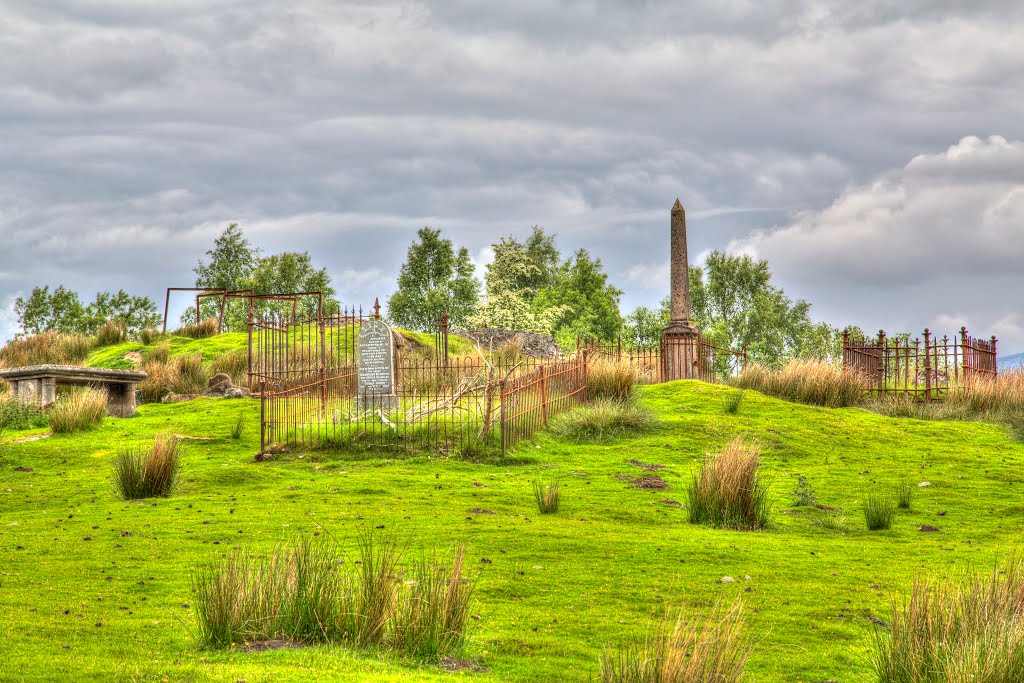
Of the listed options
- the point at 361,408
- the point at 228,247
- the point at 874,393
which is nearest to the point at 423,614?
the point at 361,408

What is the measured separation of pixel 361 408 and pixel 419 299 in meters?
41.2

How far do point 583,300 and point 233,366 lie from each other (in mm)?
33880

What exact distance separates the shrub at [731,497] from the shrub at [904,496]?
7.18 ft

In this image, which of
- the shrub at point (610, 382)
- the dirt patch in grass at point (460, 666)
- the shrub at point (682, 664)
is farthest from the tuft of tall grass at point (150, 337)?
the shrub at point (682, 664)

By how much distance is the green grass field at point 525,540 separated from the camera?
6141 mm

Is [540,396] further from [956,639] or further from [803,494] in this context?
[956,639]

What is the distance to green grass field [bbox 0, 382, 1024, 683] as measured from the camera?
6.14 meters

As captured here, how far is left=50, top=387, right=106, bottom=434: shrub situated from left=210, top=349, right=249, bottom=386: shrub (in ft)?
24.0

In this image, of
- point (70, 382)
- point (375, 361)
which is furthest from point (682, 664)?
point (70, 382)

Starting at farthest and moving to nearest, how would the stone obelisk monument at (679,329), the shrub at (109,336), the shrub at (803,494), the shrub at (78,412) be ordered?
the shrub at (109,336), the stone obelisk monument at (679,329), the shrub at (78,412), the shrub at (803,494)

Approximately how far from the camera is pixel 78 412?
Result: 59.1ft

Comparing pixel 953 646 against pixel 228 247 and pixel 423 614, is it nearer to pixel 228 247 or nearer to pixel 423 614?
pixel 423 614

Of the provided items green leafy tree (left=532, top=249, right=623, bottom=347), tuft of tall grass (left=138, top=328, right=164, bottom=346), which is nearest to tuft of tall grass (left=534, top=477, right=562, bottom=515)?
tuft of tall grass (left=138, top=328, right=164, bottom=346)

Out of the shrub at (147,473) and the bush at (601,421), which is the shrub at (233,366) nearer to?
the bush at (601,421)
